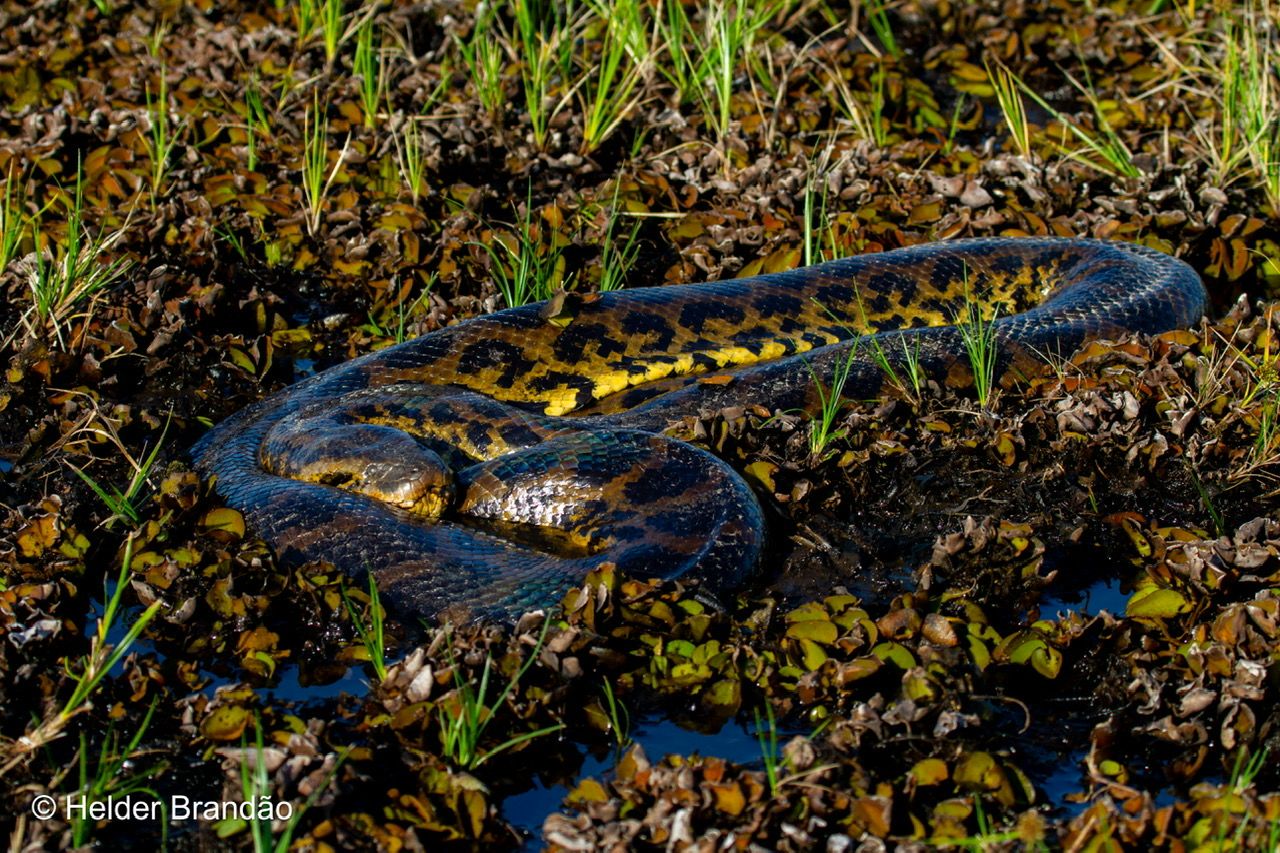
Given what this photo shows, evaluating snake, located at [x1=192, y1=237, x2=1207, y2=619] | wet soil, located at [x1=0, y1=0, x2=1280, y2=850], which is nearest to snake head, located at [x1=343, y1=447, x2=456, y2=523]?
snake, located at [x1=192, y1=237, x2=1207, y2=619]

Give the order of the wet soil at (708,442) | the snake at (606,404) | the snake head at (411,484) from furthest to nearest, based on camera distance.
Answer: the snake head at (411,484), the snake at (606,404), the wet soil at (708,442)

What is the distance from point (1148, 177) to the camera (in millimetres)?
7926

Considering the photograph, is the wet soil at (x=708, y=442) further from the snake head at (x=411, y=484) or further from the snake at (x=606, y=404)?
the snake head at (x=411, y=484)

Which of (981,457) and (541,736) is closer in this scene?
(541,736)

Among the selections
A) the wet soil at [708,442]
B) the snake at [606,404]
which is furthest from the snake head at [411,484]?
the wet soil at [708,442]

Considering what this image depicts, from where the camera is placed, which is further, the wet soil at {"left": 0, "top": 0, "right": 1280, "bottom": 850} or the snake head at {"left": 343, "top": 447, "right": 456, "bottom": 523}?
the snake head at {"left": 343, "top": 447, "right": 456, "bottom": 523}

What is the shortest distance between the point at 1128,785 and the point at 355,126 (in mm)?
5925

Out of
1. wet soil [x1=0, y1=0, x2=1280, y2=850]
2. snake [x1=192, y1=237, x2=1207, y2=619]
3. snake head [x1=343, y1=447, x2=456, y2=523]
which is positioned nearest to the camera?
wet soil [x1=0, y1=0, x2=1280, y2=850]

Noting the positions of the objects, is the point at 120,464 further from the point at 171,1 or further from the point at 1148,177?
the point at 1148,177

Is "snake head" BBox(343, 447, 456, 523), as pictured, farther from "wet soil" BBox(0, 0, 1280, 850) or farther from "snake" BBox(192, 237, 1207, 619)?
"wet soil" BBox(0, 0, 1280, 850)

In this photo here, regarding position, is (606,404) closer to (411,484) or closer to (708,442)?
(708,442)

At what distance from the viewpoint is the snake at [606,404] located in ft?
16.6

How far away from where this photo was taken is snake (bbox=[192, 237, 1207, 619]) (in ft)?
16.6

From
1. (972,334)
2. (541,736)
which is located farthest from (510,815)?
(972,334)
